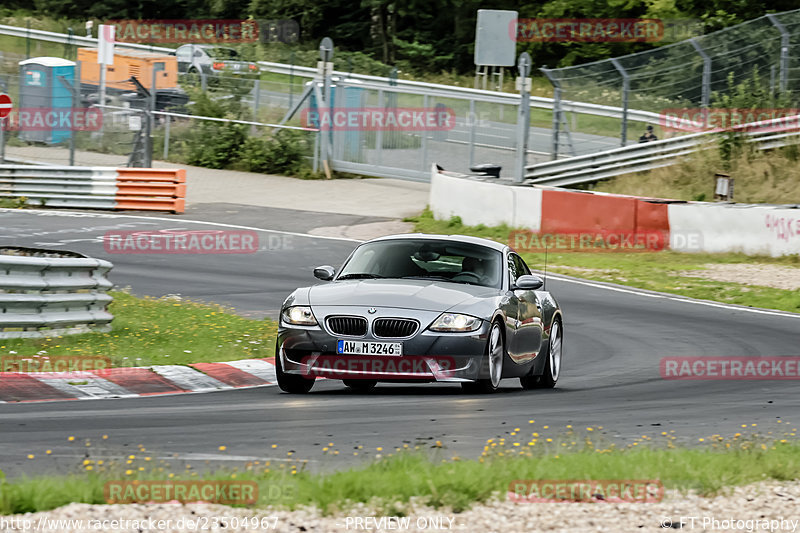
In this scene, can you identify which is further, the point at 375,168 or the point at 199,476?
the point at 375,168

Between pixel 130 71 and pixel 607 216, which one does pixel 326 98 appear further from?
pixel 130 71

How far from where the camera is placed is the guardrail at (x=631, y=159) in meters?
30.0

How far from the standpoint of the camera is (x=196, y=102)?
37.2m

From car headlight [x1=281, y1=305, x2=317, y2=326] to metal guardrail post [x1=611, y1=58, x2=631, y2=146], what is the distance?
2047 centimetres

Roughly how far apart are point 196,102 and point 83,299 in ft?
82.0

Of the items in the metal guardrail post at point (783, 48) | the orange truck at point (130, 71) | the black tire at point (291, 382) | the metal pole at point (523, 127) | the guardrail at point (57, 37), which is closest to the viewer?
the black tire at point (291, 382)

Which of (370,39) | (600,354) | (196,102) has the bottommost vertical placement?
(600,354)

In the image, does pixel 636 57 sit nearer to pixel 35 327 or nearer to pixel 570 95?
pixel 570 95

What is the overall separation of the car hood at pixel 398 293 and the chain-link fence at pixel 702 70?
19509mm

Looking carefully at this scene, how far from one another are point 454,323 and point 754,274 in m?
13.1

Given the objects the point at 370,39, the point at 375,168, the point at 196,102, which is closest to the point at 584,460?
the point at 375,168

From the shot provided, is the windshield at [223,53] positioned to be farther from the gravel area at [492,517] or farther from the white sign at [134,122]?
the gravel area at [492,517]

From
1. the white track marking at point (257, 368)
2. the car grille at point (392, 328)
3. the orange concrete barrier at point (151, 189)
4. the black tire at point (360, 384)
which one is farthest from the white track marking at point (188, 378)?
the orange concrete barrier at point (151, 189)

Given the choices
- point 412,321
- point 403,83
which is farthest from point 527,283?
point 403,83
